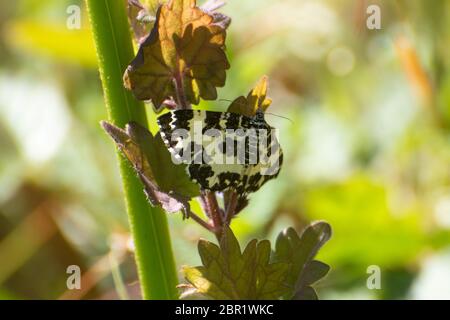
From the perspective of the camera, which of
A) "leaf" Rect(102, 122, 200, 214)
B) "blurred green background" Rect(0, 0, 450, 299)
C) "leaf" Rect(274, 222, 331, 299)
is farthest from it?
"blurred green background" Rect(0, 0, 450, 299)

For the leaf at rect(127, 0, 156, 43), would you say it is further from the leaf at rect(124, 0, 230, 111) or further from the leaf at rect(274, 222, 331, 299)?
the leaf at rect(274, 222, 331, 299)

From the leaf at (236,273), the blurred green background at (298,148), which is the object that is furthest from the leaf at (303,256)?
the blurred green background at (298,148)

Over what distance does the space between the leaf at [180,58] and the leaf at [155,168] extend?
0.03 meters

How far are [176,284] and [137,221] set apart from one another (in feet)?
0.24

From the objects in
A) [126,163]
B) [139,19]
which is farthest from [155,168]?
[139,19]

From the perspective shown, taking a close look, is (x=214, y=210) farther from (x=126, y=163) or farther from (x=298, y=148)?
(x=298, y=148)

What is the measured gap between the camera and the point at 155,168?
0.70 meters

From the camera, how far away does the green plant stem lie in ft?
2.31

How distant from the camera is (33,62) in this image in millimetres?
2359

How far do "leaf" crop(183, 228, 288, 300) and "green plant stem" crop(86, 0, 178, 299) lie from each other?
33 millimetres

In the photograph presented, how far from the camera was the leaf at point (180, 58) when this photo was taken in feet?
2.25

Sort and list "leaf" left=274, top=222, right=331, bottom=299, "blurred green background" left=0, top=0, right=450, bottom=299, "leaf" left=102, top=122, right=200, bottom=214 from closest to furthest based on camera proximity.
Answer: "leaf" left=102, top=122, right=200, bottom=214
"leaf" left=274, top=222, right=331, bottom=299
"blurred green background" left=0, top=0, right=450, bottom=299

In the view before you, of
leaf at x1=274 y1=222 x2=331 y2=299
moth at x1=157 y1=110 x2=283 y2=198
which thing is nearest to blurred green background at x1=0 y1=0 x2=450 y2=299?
leaf at x1=274 y1=222 x2=331 y2=299
